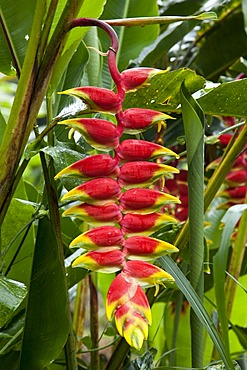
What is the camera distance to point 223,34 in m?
1.26

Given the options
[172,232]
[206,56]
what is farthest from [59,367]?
[206,56]

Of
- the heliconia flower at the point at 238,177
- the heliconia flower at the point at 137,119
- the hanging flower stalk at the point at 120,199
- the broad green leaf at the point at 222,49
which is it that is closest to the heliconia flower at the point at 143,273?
the hanging flower stalk at the point at 120,199

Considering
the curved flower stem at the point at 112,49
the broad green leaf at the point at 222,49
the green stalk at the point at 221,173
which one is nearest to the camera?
the curved flower stem at the point at 112,49

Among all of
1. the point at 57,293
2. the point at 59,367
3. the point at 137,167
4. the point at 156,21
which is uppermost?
the point at 156,21

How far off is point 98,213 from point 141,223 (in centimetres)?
3

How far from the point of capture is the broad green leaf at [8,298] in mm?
539

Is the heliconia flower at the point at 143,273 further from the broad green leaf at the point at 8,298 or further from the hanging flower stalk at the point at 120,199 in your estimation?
the broad green leaf at the point at 8,298

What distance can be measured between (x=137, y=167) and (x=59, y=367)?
0.45 m

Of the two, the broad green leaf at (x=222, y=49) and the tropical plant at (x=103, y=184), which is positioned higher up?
the broad green leaf at (x=222, y=49)

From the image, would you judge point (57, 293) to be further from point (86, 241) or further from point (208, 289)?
point (208, 289)

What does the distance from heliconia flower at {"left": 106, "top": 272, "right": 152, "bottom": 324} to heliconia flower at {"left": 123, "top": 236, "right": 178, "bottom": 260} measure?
3 centimetres

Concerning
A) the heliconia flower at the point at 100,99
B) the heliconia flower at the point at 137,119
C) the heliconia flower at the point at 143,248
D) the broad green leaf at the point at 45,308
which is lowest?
the broad green leaf at the point at 45,308

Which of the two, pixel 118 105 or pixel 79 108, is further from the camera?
pixel 79 108

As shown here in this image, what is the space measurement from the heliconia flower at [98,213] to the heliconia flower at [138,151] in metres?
0.04
